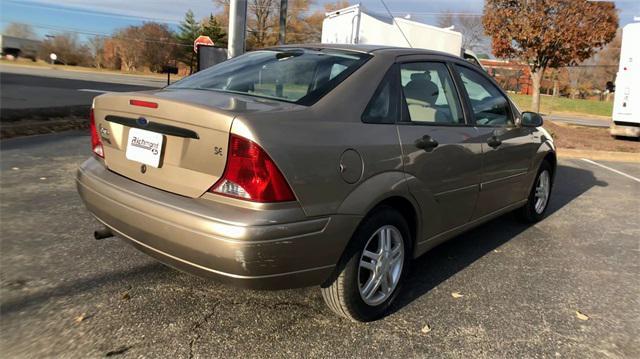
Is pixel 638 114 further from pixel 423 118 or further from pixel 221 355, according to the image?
pixel 221 355

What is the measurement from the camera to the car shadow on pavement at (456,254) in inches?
140

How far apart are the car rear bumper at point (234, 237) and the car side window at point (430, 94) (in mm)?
1028

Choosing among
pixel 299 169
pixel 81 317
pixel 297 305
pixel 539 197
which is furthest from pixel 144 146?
pixel 539 197

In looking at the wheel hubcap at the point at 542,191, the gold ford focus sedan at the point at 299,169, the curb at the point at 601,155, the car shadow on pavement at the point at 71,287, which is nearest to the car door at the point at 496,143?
the gold ford focus sedan at the point at 299,169

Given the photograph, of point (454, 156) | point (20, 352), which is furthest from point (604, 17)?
point (20, 352)

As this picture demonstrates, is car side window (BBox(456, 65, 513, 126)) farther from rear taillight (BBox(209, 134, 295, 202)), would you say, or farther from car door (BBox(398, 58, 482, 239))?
rear taillight (BBox(209, 134, 295, 202))

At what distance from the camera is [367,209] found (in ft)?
8.91

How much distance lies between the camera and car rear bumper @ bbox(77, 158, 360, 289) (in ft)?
7.59

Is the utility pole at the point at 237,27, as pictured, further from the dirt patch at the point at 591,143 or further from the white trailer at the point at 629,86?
the white trailer at the point at 629,86

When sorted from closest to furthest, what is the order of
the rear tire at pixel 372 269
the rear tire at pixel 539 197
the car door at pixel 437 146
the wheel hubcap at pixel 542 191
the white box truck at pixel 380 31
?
the rear tire at pixel 372 269 < the car door at pixel 437 146 < the rear tire at pixel 539 197 < the wheel hubcap at pixel 542 191 < the white box truck at pixel 380 31

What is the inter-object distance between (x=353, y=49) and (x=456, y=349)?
2.02 m

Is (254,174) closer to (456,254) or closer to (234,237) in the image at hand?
(234,237)

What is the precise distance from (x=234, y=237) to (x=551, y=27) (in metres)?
14.1

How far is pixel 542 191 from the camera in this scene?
214 inches
